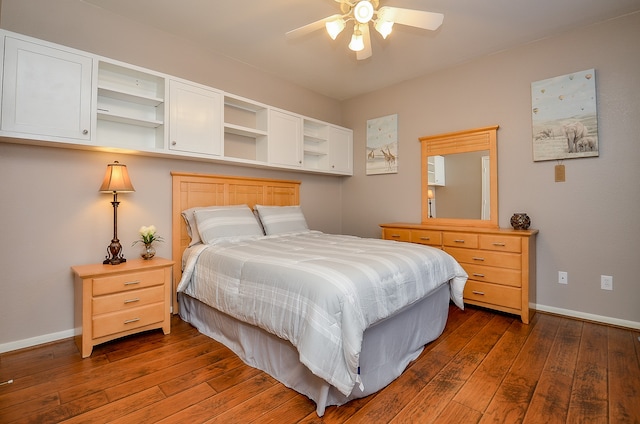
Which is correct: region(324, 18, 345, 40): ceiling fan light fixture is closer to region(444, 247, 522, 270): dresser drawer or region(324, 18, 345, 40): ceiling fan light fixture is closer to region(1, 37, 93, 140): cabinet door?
region(1, 37, 93, 140): cabinet door

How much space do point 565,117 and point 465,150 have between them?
92 cm

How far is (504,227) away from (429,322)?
1630 millimetres

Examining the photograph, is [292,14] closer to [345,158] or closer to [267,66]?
[267,66]

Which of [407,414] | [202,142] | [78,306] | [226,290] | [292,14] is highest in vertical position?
[292,14]

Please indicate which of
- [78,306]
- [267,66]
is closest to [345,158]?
[267,66]

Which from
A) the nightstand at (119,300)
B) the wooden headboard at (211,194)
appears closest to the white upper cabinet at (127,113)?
the wooden headboard at (211,194)

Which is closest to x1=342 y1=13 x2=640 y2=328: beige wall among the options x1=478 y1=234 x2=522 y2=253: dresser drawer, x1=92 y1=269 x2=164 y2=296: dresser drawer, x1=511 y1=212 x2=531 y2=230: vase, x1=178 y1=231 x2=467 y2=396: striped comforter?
x1=511 y1=212 x2=531 y2=230: vase

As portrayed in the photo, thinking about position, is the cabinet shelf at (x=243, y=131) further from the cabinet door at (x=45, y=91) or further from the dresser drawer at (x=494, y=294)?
the dresser drawer at (x=494, y=294)

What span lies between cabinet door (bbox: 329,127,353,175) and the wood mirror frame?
1111 mm

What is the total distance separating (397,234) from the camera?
12.0ft

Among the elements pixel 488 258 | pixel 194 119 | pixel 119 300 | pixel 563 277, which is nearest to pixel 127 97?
pixel 194 119

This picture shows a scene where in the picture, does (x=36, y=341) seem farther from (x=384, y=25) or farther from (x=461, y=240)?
(x=461, y=240)

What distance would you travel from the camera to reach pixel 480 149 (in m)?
3.39

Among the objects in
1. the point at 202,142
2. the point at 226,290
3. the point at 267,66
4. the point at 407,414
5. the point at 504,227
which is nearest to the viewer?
the point at 407,414
